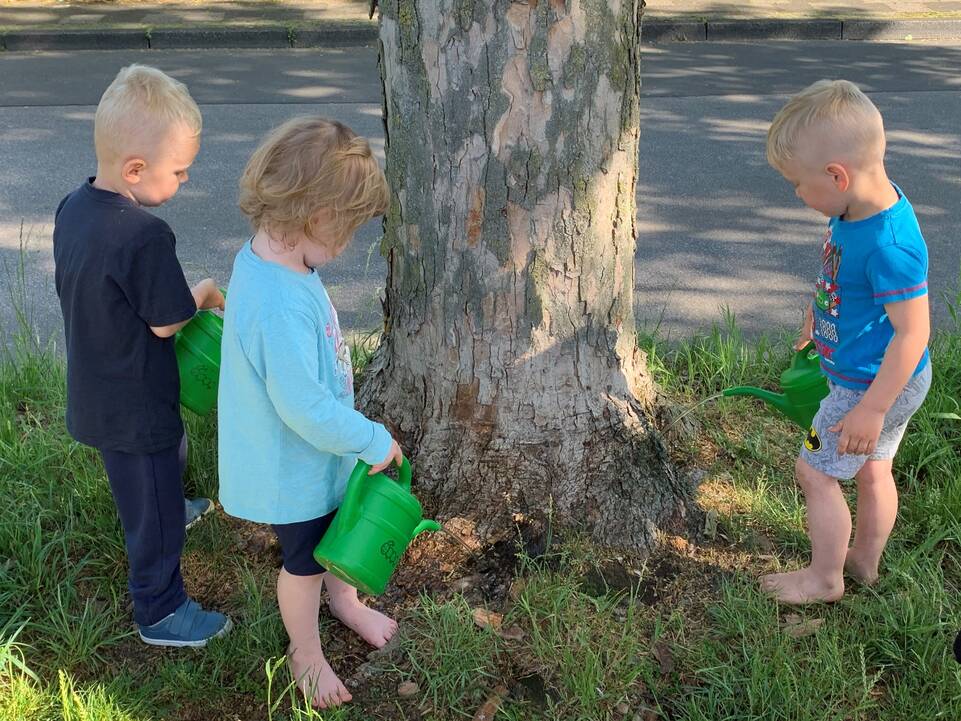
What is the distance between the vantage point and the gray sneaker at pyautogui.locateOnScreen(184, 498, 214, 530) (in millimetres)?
2777

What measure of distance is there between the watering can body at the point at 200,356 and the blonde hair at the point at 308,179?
424 mm

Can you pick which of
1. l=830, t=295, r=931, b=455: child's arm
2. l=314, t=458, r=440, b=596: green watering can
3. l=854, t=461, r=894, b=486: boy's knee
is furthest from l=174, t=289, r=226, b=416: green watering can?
l=854, t=461, r=894, b=486: boy's knee

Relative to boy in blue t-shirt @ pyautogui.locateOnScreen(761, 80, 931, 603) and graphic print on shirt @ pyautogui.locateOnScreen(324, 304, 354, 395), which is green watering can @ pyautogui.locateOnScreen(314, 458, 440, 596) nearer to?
graphic print on shirt @ pyautogui.locateOnScreen(324, 304, 354, 395)

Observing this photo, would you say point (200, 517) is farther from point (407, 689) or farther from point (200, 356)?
point (407, 689)

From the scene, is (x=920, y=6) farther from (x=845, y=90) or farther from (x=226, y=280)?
(x=845, y=90)

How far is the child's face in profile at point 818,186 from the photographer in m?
2.15

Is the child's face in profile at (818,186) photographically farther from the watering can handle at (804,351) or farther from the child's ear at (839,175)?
the watering can handle at (804,351)

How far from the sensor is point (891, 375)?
213 cm

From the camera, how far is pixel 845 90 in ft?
7.04

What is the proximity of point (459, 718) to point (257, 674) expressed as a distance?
51cm

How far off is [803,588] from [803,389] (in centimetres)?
52

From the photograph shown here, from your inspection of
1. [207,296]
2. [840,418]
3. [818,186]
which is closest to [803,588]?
[840,418]

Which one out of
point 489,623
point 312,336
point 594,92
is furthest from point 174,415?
point 594,92

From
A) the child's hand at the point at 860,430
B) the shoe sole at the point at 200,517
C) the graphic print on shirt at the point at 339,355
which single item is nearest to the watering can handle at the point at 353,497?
the graphic print on shirt at the point at 339,355
